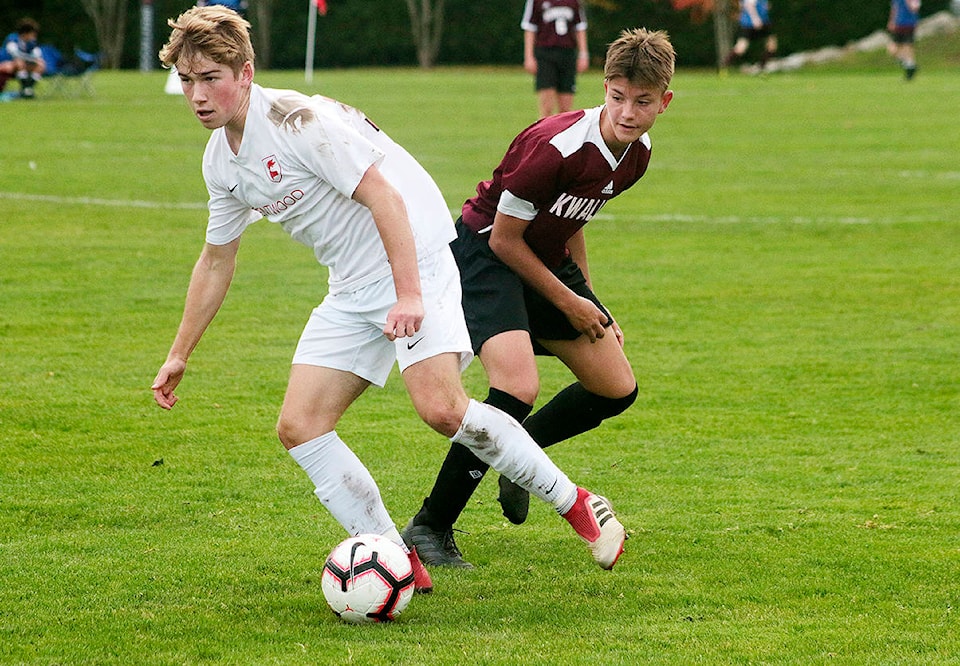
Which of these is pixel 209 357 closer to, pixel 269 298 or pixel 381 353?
pixel 269 298

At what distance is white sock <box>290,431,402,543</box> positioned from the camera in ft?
14.9

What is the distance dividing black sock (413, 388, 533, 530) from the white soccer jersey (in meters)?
0.66

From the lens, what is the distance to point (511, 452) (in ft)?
15.0

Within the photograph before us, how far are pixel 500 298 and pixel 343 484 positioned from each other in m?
1.04

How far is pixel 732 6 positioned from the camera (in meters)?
45.7

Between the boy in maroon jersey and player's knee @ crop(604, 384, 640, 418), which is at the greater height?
the boy in maroon jersey

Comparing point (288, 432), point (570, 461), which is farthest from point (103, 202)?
point (288, 432)

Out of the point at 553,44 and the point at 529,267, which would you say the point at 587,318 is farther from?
the point at 553,44

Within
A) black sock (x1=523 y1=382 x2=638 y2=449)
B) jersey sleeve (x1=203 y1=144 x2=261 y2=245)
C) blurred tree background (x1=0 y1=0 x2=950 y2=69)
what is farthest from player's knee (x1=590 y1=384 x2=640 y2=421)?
blurred tree background (x1=0 y1=0 x2=950 y2=69)

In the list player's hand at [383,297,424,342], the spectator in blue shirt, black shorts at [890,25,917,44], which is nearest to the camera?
player's hand at [383,297,424,342]

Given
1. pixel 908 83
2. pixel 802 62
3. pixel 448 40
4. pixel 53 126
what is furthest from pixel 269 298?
pixel 448 40

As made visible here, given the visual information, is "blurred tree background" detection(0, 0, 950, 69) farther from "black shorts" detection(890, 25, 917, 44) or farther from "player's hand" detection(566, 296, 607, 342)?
"player's hand" detection(566, 296, 607, 342)

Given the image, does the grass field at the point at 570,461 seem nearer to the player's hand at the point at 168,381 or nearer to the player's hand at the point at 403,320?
the player's hand at the point at 168,381

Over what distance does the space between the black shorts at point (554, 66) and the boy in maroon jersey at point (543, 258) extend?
1319 cm
